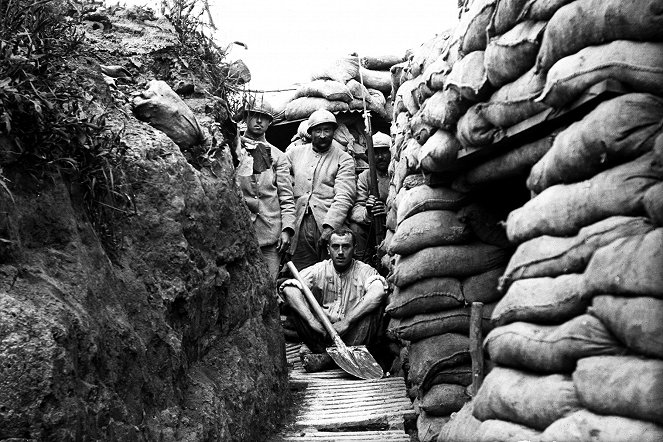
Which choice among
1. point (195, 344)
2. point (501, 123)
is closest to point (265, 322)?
point (195, 344)

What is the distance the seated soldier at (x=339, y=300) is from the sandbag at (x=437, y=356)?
2312 millimetres

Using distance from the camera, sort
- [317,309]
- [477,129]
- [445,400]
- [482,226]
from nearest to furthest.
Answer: [477,129]
[445,400]
[482,226]
[317,309]

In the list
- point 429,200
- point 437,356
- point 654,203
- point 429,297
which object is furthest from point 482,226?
point 654,203

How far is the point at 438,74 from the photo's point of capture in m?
5.79

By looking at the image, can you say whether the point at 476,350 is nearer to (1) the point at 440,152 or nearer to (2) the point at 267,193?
(1) the point at 440,152

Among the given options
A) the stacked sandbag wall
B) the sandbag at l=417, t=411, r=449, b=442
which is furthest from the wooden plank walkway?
the stacked sandbag wall

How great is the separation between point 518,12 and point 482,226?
6.07ft

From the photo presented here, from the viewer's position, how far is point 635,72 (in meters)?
3.49

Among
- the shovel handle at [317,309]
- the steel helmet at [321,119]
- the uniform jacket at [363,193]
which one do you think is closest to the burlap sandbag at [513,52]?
the shovel handle at [317,309]

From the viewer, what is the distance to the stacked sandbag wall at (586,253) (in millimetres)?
3119

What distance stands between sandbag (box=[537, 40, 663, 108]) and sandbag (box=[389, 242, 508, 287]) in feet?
6.90

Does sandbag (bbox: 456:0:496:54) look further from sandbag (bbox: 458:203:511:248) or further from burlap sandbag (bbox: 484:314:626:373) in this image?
burlap sandbag (bbox: 484:314:626:373)

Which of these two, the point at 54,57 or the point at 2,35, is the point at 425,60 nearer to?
the point at 54,57

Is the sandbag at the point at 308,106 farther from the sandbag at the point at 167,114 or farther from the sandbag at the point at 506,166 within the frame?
the sandbag at the point at 167,114
